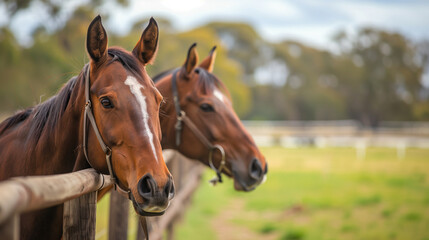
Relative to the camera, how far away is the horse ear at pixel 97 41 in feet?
7.50

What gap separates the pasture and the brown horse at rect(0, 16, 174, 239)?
2.25 m

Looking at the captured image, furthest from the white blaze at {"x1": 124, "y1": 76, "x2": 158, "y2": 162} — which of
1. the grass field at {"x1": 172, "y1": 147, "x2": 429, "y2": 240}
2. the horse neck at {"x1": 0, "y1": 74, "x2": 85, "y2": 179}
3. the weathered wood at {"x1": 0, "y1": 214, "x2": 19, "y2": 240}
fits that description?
the grass field at {"x1": 172, "y1": 147, "x2": 429, "y2": 240}

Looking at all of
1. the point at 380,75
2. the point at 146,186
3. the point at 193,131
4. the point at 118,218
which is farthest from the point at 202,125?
the point at 380,75

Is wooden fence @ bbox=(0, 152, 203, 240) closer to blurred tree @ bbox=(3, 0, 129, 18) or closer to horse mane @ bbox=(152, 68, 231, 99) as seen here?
horse mane @ bbox=(152, 68, 231, 99)

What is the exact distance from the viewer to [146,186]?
6.72 feet

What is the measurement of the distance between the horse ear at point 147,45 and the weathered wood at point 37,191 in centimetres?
90

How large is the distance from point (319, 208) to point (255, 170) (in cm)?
569

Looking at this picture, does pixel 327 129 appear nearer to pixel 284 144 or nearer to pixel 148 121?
pixel 284 144

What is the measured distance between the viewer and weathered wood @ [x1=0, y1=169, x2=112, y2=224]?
1.21 meters

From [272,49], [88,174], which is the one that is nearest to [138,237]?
[88,174]

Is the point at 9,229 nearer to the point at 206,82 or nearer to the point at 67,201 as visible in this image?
the point at 67,201

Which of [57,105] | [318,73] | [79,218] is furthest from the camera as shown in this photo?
[318,73]

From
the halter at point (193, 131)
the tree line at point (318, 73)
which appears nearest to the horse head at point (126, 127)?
the halter at point (193, 131)

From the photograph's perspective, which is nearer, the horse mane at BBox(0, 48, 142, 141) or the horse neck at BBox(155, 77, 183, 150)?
the horse mane at BBox(0, 48, 142, 141)
